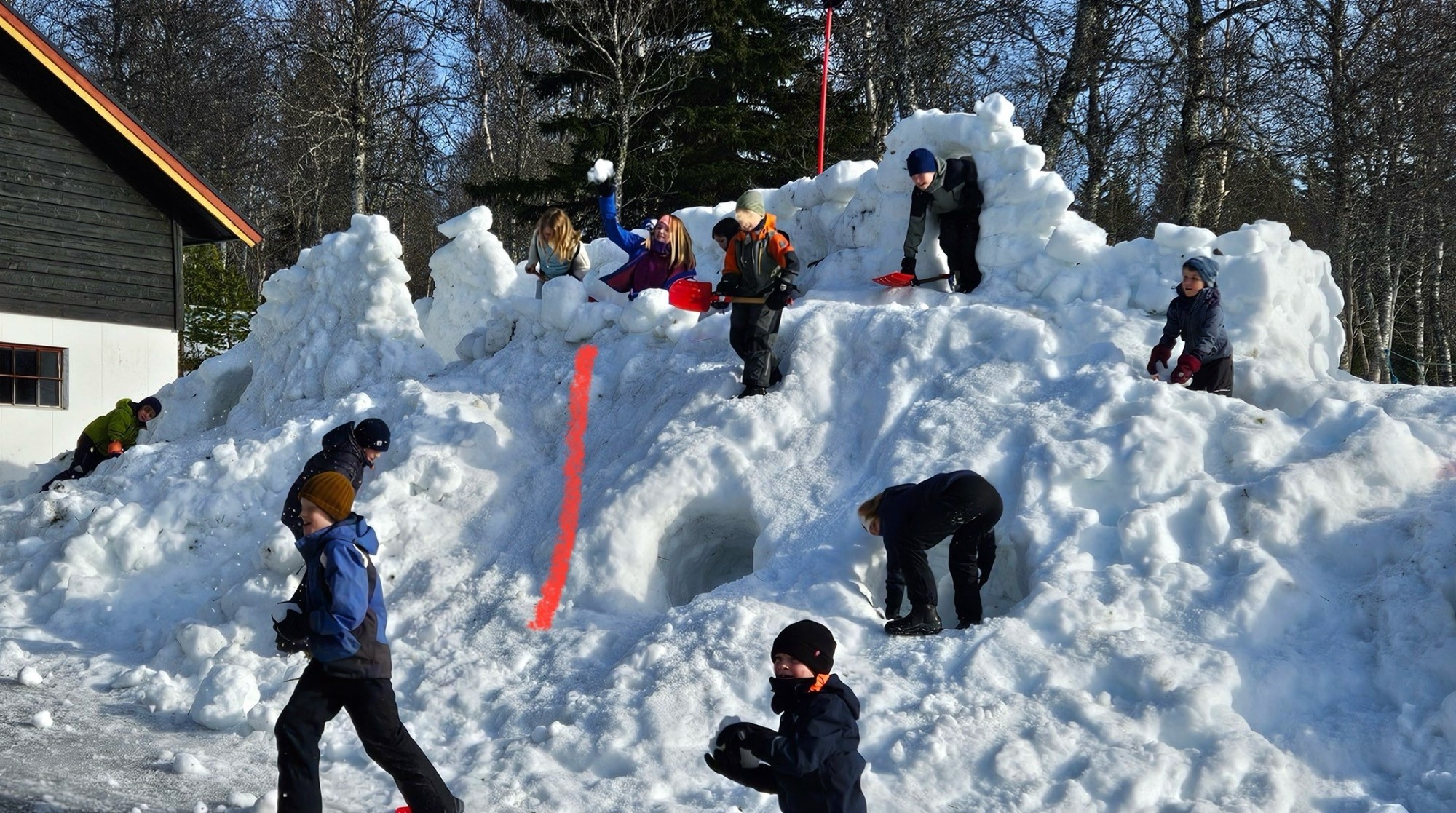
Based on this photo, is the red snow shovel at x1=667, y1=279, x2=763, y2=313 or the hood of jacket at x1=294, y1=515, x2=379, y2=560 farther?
the red snow shovel at x1=667, y1=279, x2=763, y2=313

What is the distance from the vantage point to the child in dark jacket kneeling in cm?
341

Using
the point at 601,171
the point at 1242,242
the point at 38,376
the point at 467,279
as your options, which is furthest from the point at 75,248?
the point at 1242,242

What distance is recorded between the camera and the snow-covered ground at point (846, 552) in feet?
15.9

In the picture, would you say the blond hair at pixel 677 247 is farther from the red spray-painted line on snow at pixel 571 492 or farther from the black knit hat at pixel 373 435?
the black knit hat at pixel 373 435

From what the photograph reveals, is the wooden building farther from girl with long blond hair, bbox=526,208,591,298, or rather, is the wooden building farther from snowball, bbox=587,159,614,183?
snowball, bbox=587,159,614,183

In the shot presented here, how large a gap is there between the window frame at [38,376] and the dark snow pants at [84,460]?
4477 mm

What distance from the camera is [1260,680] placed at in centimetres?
495

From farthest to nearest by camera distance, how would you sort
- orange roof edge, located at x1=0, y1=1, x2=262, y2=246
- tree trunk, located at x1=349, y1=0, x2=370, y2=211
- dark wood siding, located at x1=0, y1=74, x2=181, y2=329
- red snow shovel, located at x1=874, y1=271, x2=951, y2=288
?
tree trunk, located at x1=349, y1=0, x2=370, y2=211, dark wood siding, located at x1=0, y1=74, x2=181, y2=329, orange roof edge, located at x1=0, y1=1, x2=262, y2=246, red snow shovel, located at x1=874, y1=271, x2=951, y2=288

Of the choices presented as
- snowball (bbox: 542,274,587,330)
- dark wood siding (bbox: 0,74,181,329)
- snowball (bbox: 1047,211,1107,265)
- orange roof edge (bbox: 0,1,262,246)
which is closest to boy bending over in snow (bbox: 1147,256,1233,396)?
snowball (bbox: 1047,211,1107,265)

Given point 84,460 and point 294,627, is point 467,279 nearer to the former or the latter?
point 84,460

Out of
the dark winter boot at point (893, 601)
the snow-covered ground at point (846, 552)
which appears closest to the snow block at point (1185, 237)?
the snow-covered ground at point (846, 552)

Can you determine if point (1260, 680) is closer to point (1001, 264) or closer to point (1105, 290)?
point (1105, 290)

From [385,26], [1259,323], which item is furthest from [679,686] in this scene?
[385,26]

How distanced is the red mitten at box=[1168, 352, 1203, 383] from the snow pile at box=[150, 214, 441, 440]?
18.2ft
